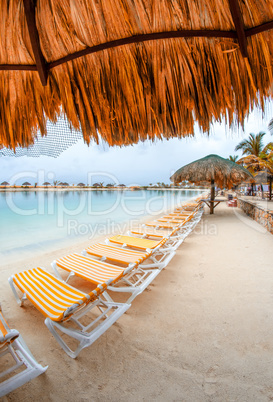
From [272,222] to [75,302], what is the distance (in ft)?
17.8

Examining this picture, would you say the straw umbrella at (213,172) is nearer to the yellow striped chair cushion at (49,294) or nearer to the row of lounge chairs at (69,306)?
the row of lounge chairs at (69,306)

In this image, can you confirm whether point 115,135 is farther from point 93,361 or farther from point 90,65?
point 93,361

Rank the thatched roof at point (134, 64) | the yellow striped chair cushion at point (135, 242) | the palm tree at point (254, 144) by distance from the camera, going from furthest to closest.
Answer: the palm tree at point (254, 144) < the yellow striped chair cushion at point (135, 242) < the thatched roof at point (134, 64)

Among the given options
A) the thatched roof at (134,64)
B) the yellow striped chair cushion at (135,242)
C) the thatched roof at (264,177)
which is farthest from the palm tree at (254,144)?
the thatched roof at (134,64)

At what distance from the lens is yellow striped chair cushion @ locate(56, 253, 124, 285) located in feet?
7.15

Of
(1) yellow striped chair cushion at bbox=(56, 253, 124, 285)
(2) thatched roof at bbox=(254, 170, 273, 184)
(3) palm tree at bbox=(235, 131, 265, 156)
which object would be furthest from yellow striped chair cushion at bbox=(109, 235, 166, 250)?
(3) palm tree at bbox=(235, 131, 265, 156)

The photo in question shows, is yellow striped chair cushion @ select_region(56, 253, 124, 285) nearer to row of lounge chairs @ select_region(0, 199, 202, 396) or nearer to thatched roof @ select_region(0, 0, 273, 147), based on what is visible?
row of lounge chairs @ select_region(0, 199, 202, 396)

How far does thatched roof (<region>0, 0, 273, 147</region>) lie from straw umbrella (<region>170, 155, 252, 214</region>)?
7071mm

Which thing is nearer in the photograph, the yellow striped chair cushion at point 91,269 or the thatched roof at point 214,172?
the yellow striped chair cushion at point 91,269

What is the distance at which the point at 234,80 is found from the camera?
135 centimetres

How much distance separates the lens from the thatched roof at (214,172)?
8.21 metres

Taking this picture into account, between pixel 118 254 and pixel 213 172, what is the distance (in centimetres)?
661

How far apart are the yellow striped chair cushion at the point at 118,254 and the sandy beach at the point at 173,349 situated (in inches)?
18.4

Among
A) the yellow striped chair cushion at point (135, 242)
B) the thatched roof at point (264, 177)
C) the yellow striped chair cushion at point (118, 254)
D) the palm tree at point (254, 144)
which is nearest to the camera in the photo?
the yellow striped chair cushion at point (118, 254)
